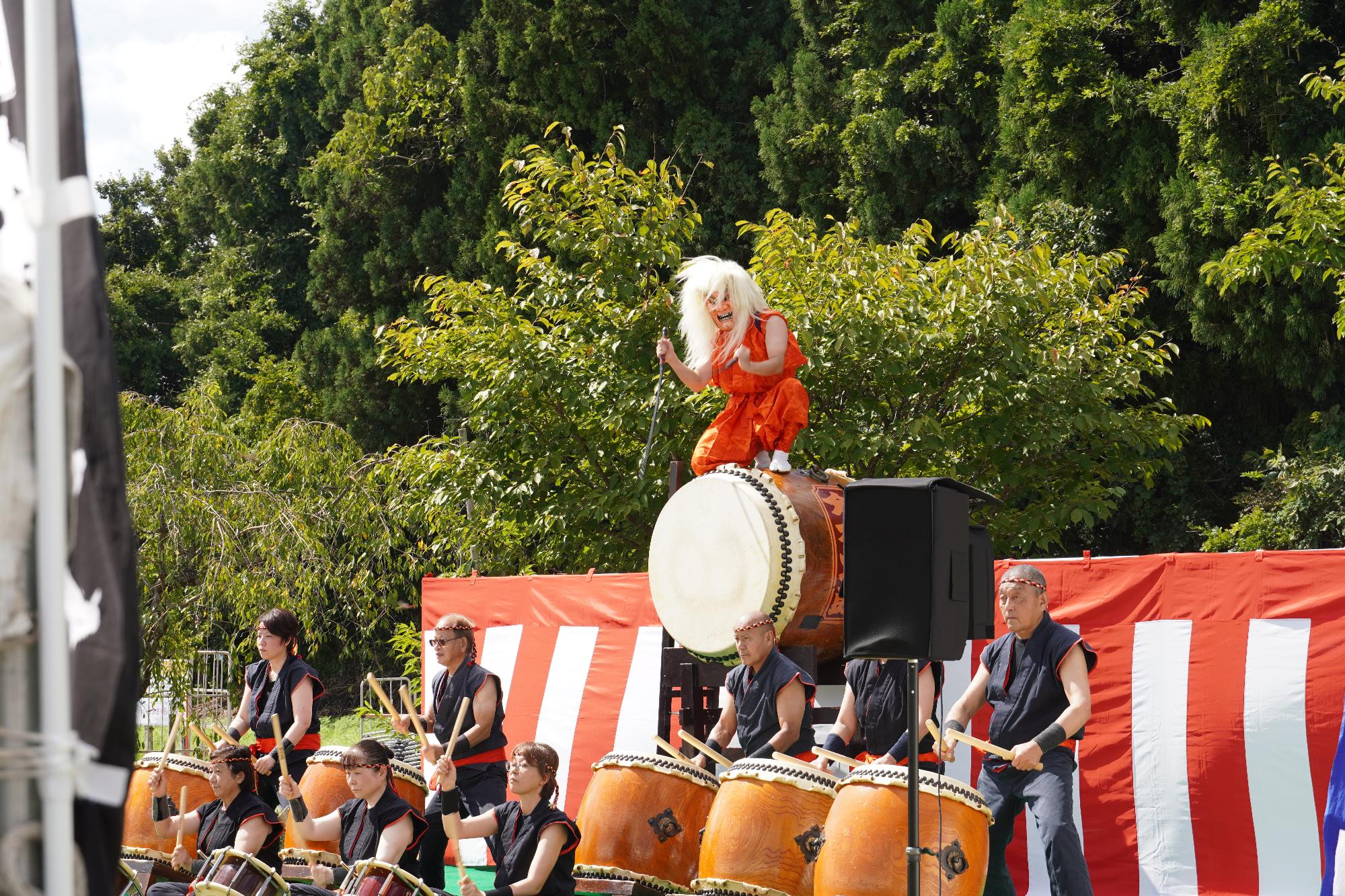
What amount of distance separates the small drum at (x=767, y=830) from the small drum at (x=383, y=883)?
3.75 feet

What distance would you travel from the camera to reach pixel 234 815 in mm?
6566

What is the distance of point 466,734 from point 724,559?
1460 millimetres

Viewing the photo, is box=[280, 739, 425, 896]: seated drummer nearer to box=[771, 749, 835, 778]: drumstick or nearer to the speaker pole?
box=[771, 749, 835, 778]: drumstick

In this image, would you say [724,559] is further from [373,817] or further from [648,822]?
[373,817]

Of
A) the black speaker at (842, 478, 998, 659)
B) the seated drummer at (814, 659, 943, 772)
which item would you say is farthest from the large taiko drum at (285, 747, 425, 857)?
the black speaker at (842, 478, 998, 659)

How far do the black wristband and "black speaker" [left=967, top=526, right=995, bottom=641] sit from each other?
1.34 feet

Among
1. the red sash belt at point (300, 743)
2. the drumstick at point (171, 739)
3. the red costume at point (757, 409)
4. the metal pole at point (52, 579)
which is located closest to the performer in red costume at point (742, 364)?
the red costume at point (757, 409)

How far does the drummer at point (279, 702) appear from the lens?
286 inches

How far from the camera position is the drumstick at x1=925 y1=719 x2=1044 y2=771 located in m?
5.07

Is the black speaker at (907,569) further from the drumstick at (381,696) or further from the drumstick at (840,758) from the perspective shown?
the drumstick at (381,696)

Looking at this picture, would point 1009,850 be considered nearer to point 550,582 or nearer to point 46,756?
point 550,582

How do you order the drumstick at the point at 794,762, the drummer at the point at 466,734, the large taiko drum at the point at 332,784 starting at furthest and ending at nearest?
the large taiko drum at the point at 332,784, the drummer at the point at 466,734, the drumstick at the point at 794,762

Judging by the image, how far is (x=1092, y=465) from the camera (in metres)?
11.2

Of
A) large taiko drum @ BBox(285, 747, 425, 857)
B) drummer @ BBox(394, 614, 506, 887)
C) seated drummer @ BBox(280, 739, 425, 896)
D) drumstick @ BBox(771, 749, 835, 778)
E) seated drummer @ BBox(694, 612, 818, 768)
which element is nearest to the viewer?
drumstick @ BBox(771, 749, 835, 778)
